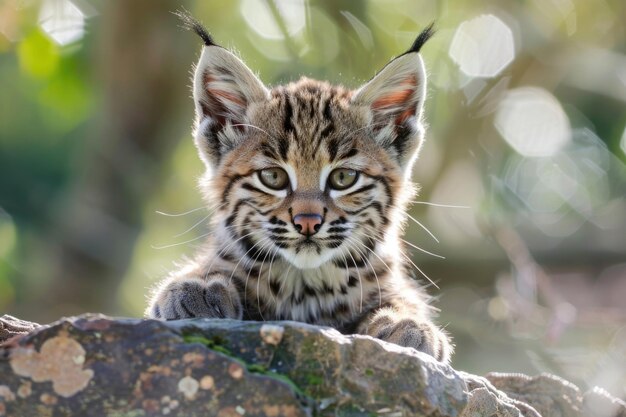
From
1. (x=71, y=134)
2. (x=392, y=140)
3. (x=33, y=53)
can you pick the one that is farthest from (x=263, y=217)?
(x=71, y=134)

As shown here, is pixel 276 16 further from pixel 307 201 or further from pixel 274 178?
pixel 307 201

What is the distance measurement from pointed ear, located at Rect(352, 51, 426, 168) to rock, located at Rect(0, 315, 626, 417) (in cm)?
277

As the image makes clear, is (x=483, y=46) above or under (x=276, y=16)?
under

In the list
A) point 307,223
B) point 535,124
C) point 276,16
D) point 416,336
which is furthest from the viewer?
point 535,124

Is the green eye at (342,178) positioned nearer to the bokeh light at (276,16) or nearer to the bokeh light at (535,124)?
the bokeh light at (276,16)

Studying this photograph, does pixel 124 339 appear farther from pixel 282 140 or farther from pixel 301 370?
pixel 282 140

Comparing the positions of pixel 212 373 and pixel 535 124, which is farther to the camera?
pixel 535 124

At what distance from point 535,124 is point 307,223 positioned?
24.8ft

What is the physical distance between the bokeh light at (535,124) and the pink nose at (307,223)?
6.95 meters

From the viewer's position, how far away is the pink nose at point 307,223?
591 centimetres

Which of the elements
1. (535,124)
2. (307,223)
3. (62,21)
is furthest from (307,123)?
(535,124)

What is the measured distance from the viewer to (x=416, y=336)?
5441 millimetres

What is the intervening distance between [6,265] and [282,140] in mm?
7729

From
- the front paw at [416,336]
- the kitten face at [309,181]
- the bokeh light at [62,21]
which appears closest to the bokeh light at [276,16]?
the bokeh light at [62,21]
